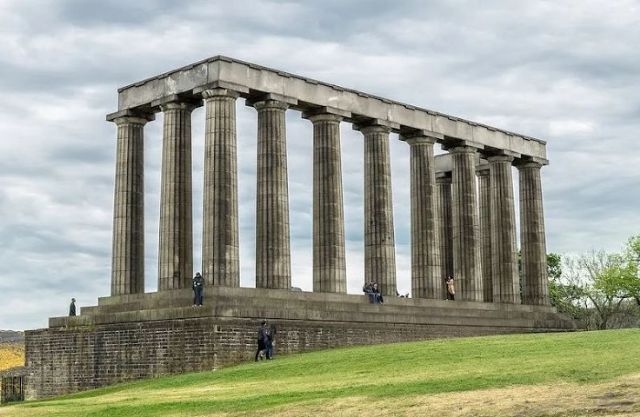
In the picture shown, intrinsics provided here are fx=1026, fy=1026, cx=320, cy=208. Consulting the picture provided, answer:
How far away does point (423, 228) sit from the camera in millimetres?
68438

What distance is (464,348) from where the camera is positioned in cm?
4109

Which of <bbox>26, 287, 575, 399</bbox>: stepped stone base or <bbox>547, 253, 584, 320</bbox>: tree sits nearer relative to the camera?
<bbox>26, 287, 575, 399</bbox>: stepped stone base

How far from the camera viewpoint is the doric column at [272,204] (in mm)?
57562

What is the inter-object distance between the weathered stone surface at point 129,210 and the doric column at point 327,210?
1079 cm

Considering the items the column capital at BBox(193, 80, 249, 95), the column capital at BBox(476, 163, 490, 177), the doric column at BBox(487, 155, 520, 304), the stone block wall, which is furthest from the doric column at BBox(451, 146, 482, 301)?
the column capital at BBox(193, 80, 249, 95)

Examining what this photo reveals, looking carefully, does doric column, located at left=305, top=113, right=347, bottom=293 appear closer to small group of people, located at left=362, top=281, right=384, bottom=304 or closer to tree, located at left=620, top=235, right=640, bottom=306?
small group of people, located at left=362, top=281, right=384, bottom=304

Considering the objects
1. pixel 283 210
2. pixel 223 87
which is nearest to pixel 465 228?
pixel 283 210

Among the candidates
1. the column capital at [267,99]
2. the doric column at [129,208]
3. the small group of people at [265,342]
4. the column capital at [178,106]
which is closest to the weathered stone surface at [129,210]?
the doric column at [129,208]

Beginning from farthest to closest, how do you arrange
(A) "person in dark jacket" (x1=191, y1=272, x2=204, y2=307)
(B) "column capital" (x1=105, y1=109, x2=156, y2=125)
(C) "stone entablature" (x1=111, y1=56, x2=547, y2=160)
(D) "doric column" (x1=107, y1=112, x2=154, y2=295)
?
(B) "column capital" (x1=105, y1=109, x2=156, y2=125), (D) "doric column" (x1=107, y1=112, x2=154, y2=295), (C) "stone entablature" (x1=111, y1=56, x2=547, y2=160), (A) "person in dark jacket" (x1=191, y1=272, x2=204, y2=307)

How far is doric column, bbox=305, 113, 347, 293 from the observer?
60938 mm

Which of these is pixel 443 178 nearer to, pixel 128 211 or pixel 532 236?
pixel 532 236

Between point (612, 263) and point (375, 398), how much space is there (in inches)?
3167

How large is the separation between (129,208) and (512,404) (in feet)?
132

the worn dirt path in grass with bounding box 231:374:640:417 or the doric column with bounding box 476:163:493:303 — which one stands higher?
the doric column with bounding box 476:163:493:303
